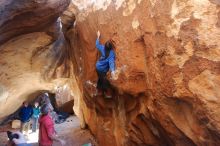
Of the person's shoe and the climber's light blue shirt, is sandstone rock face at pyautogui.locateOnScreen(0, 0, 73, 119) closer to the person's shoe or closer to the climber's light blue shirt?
the climber's light blue shirt

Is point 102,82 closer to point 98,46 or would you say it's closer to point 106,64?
point 106,64

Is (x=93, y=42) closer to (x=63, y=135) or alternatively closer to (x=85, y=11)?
(x=85, y=11)

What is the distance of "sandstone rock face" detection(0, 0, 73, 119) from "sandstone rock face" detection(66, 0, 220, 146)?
1287mm

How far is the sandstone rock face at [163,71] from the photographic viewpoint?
11.3 feet

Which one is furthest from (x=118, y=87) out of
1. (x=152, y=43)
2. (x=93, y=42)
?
(x=93, y=42)

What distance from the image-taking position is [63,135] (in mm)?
9828

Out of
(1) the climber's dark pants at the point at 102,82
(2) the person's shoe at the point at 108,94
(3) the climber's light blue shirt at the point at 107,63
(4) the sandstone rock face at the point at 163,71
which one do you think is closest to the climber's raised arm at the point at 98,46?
(3) the climber's light blue shirt at the point at 107,63

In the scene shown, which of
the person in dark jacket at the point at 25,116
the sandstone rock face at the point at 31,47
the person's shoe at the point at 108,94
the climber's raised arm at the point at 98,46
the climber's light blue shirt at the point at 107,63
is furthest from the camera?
the person in dark jacket at the point at 25,116

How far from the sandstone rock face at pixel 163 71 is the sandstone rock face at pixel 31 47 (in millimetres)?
1287

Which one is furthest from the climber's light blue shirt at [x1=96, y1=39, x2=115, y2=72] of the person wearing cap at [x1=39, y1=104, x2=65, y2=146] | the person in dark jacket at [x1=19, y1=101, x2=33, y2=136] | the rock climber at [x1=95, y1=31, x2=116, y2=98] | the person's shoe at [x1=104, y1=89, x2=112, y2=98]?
the person in dark jacket at [x1=19, y1=101, x2=33, y2=136]

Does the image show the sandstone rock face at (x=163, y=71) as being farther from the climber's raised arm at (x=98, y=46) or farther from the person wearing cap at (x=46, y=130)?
the person wearing cap at (x=46, y=130)

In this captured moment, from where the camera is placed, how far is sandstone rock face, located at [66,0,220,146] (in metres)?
3.44

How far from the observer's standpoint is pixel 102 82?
239 inches

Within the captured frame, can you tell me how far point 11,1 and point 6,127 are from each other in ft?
29.7
